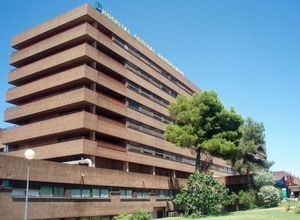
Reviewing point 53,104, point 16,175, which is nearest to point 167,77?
point 53,104

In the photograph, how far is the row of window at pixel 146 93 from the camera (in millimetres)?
59044

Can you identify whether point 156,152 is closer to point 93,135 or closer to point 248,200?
point 248,200

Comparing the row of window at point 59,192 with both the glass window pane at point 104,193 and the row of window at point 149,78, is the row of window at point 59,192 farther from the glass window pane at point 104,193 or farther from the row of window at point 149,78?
the row of window at point 149,78

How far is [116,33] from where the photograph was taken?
56750 mm

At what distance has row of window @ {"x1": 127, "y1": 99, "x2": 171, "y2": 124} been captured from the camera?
192 feet

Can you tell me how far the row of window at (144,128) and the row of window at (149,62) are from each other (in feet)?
35.4

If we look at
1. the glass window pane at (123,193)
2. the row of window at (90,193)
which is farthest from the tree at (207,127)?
the row of window at (90,193)

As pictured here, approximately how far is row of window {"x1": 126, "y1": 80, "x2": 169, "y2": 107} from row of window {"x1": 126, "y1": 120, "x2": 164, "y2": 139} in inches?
198

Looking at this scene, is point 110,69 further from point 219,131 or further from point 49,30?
point 219,131

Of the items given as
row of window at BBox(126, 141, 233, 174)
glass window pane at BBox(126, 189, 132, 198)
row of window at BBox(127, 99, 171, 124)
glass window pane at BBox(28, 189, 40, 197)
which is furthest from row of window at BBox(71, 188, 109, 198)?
row of window at BBox(127, 99, 171, 124)

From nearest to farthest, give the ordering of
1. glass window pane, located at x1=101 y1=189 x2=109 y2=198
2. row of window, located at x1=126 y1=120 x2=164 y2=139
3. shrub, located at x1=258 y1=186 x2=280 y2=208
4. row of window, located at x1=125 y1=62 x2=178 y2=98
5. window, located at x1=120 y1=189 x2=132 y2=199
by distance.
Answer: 1. glass window pane, located at x1=101 y1=189 x2=109 y2=198
2. window, located at x1=120 y1=189 x2=132 y2=199
3. shrub, located at x1=258 y1=186 x2=280 y2=208
4. row of window, located at x1=126 y1=120 x2=164 y2=139
5. row of window, located at x1=125 y1=62 x2=178 y2=98

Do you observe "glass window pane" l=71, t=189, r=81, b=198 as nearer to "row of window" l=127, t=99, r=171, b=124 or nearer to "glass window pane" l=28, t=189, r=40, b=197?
"glass window pane" l=28, t=189, r=40, b=197

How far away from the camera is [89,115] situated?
4647cm

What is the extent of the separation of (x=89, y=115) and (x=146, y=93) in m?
18.8
